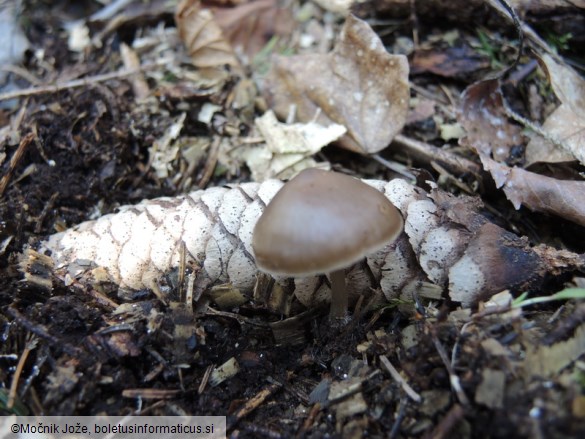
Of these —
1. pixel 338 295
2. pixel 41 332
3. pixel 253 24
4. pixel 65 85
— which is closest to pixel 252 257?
pixel 338 295

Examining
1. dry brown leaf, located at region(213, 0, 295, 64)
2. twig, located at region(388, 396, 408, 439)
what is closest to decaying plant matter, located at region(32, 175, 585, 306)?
twig, located at region(388, 396, 408, 439)

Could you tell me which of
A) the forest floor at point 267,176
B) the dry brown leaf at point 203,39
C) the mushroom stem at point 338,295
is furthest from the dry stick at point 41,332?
the dry brown leaf at point 203,39

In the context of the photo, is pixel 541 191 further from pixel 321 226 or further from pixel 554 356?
pixel 321 226

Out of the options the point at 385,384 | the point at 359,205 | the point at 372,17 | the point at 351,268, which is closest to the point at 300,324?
the point at 351,268

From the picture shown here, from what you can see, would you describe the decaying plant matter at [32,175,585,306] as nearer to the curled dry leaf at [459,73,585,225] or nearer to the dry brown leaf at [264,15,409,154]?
the curled dry leaf at [459,73,585,225]

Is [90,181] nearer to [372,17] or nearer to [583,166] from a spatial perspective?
[372,17]

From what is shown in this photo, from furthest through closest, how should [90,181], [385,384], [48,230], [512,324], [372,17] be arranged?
[372,17] < [90,181] < [48,230] < [385,384] < [512,324]
